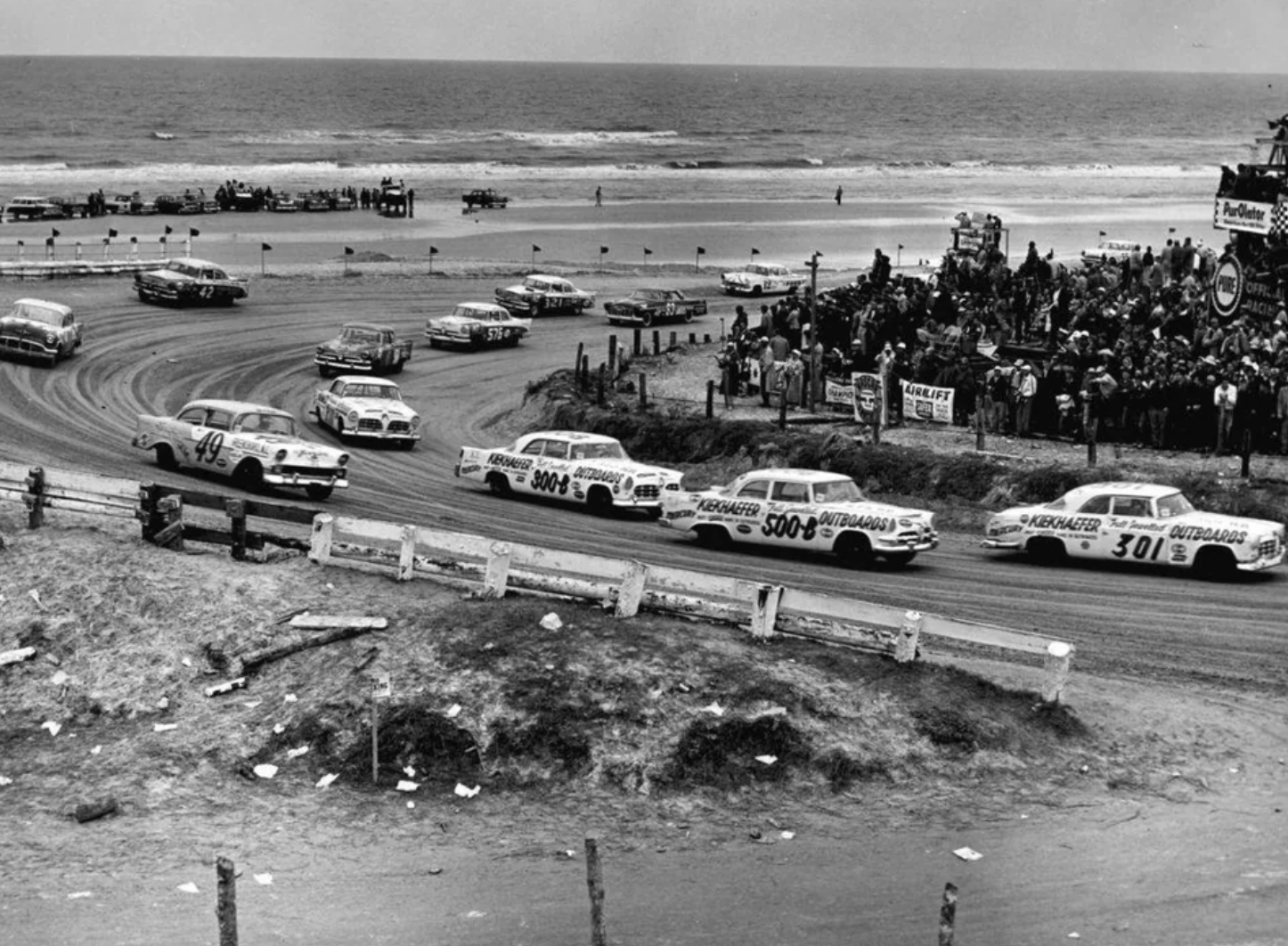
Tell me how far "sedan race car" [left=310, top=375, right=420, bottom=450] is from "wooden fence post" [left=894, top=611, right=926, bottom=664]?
780 inches

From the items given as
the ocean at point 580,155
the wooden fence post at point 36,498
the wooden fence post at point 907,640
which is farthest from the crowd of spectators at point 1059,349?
the ocean at point 580,155

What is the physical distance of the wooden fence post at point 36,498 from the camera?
24.7 m

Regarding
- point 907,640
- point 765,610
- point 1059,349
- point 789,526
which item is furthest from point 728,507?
point 1059,349

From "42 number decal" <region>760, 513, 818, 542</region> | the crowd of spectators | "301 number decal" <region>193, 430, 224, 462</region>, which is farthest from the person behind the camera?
the crowd of spectators

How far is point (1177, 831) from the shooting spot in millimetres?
17031

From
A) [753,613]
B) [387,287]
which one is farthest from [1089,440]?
[387,287]

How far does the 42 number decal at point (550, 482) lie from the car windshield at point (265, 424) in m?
4.17

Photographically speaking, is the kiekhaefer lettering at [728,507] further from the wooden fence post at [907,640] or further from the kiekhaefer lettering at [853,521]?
the wooden fence post at [907,640]

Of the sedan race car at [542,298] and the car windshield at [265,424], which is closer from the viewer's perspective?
the car windshield at [265,424]

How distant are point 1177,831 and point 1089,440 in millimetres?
15865

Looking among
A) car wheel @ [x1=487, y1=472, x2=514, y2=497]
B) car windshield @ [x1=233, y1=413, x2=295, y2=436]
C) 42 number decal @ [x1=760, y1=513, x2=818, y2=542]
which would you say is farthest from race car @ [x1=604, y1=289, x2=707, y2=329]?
42 number decal @ [x1=760, y1=513, x2=818, y2=542]

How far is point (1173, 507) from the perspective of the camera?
27.4m

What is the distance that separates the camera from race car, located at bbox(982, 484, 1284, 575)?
26.4 m

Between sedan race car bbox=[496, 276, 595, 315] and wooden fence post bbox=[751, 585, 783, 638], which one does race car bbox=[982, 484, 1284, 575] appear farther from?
sedan race car bbox=[496, 276, 595, 315]
